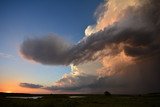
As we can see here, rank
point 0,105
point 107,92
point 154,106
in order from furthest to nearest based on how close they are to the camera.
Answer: point 107,92
point 154,106
point 0,105

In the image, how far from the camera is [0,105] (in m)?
53.6

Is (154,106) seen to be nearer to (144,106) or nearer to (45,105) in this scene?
(144,106)

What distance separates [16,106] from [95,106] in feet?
64.7

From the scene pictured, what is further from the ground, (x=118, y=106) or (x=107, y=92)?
(x=107, y=92)

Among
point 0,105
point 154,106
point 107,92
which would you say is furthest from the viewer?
point 107,92

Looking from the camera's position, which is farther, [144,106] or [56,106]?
[144,106]

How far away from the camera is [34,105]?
185 feet

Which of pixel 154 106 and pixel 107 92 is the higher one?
pixel 107 92

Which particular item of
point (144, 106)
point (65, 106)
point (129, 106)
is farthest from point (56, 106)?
point (144, 106)

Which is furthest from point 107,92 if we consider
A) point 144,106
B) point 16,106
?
point 16,106

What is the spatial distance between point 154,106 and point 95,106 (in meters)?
14.9

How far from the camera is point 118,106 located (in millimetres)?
58594

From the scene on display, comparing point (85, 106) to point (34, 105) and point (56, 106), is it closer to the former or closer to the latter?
point (56, 106)

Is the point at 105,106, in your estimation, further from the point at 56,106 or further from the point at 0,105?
the point at 0,105
